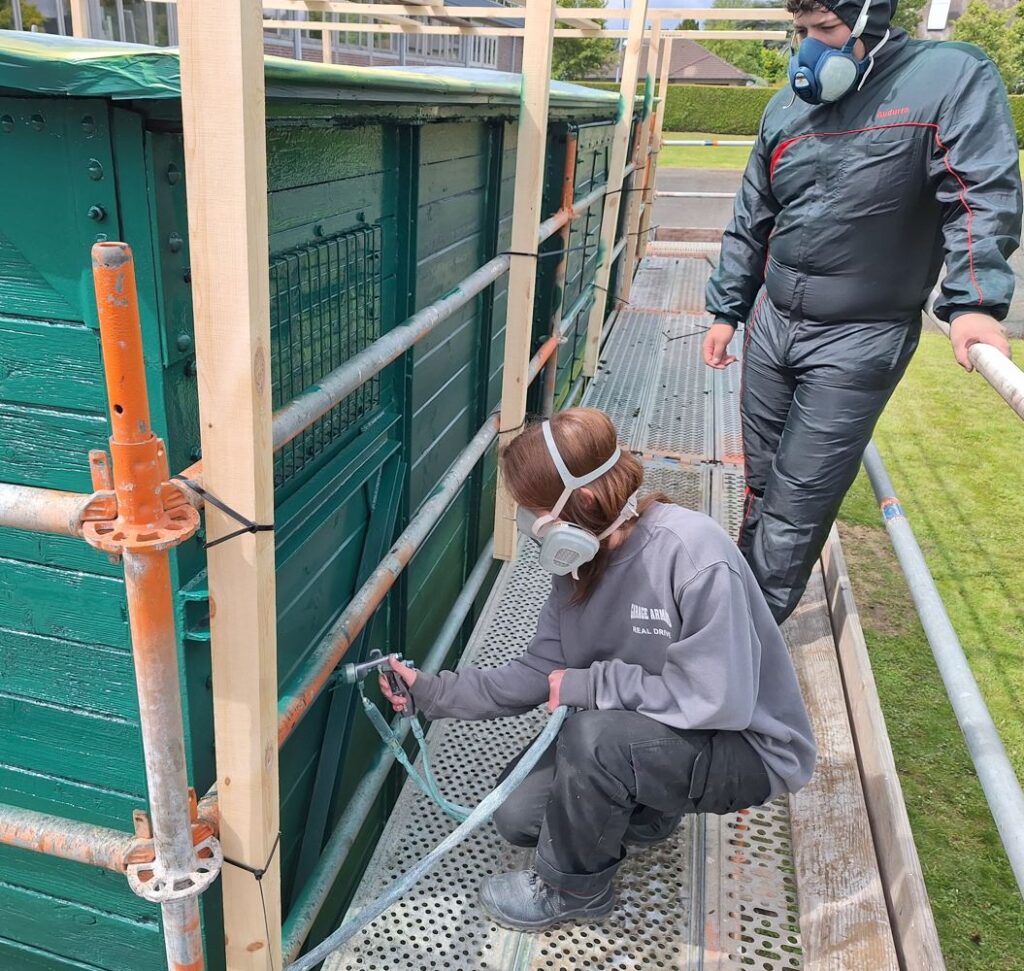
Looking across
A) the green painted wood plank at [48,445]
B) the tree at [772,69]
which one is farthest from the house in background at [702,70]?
the green painted wood plank at [48,445]

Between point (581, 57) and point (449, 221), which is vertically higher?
point (581, 57)

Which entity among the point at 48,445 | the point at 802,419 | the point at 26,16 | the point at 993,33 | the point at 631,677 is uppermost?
the point at 993,33

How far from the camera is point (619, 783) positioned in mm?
1967

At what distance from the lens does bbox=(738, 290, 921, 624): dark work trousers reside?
2664 mm

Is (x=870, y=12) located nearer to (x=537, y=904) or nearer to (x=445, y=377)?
(x=445, y=377)

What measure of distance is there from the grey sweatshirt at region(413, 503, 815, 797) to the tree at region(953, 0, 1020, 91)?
5113cm

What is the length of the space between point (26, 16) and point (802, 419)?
10665 mm

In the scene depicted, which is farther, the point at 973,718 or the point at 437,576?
the point at 437,576

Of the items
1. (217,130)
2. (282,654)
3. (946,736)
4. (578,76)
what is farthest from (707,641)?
(578,76)

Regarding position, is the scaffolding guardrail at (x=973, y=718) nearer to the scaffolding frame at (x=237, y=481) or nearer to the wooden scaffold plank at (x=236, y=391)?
the scaffolding frame at (x=237, y=481)

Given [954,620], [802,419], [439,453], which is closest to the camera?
[802,419]

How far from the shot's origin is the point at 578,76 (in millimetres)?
44125

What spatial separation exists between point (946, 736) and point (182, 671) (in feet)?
11.5

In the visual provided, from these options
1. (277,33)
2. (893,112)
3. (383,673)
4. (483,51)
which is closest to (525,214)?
(893,112)
